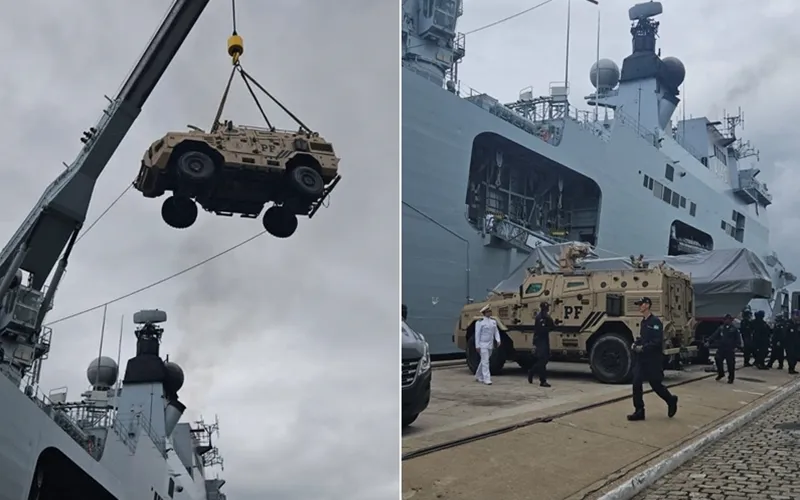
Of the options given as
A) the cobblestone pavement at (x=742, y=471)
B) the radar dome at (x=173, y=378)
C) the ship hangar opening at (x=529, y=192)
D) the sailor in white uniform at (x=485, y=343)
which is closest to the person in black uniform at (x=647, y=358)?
the cobblestone pavement at (x=742, y=471)

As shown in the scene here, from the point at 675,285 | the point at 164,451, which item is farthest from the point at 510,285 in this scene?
the point at 164,451

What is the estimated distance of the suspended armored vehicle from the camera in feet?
20.6

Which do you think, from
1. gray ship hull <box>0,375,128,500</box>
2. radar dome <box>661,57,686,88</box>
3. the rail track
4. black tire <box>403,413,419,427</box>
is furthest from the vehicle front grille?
radar dome <box>661,57,686,88</box>

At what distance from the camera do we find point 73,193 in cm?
838

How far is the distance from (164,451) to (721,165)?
19.1 m

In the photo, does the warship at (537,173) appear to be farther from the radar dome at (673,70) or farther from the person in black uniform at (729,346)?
the person in black uniform at (729,346)

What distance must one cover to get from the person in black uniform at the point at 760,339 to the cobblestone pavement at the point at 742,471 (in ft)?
20.2

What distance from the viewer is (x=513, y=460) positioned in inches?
162

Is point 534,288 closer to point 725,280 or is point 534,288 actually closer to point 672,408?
point 672,408

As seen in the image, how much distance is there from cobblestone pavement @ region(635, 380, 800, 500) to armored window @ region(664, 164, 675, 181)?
44.0 ft

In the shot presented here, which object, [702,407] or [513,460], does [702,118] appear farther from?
[513,460]

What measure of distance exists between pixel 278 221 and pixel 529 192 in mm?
9323

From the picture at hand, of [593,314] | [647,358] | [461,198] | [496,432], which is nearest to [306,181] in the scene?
[496,432]

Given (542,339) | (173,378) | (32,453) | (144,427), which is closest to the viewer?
(542,339)
